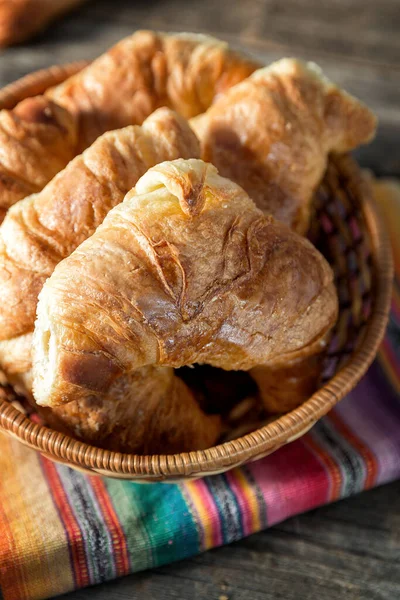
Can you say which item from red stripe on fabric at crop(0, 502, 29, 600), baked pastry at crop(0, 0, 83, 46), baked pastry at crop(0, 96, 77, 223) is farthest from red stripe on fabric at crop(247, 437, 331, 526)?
baked pastry at crop(0, 0, 83, 46)

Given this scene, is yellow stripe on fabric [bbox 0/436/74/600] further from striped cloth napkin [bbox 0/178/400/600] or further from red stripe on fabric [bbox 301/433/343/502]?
red stripe on fabric [bbox 301/433/343/502]

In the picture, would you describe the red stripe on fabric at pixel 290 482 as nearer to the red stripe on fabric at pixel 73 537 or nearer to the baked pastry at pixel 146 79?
the red stripe on fabric at pixel 73 537

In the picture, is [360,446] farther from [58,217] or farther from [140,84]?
[140,84]

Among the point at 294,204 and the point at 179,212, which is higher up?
the point at 179,212

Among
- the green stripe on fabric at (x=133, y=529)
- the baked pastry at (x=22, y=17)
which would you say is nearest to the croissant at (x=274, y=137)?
the green stripe on fabric at (x=133, y=529)

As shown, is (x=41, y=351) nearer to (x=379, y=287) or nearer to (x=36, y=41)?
(x=379, y=287)

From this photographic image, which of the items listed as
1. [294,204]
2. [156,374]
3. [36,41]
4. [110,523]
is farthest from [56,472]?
[36,41]

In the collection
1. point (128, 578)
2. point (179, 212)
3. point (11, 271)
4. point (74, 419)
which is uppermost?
point (179, 212)
